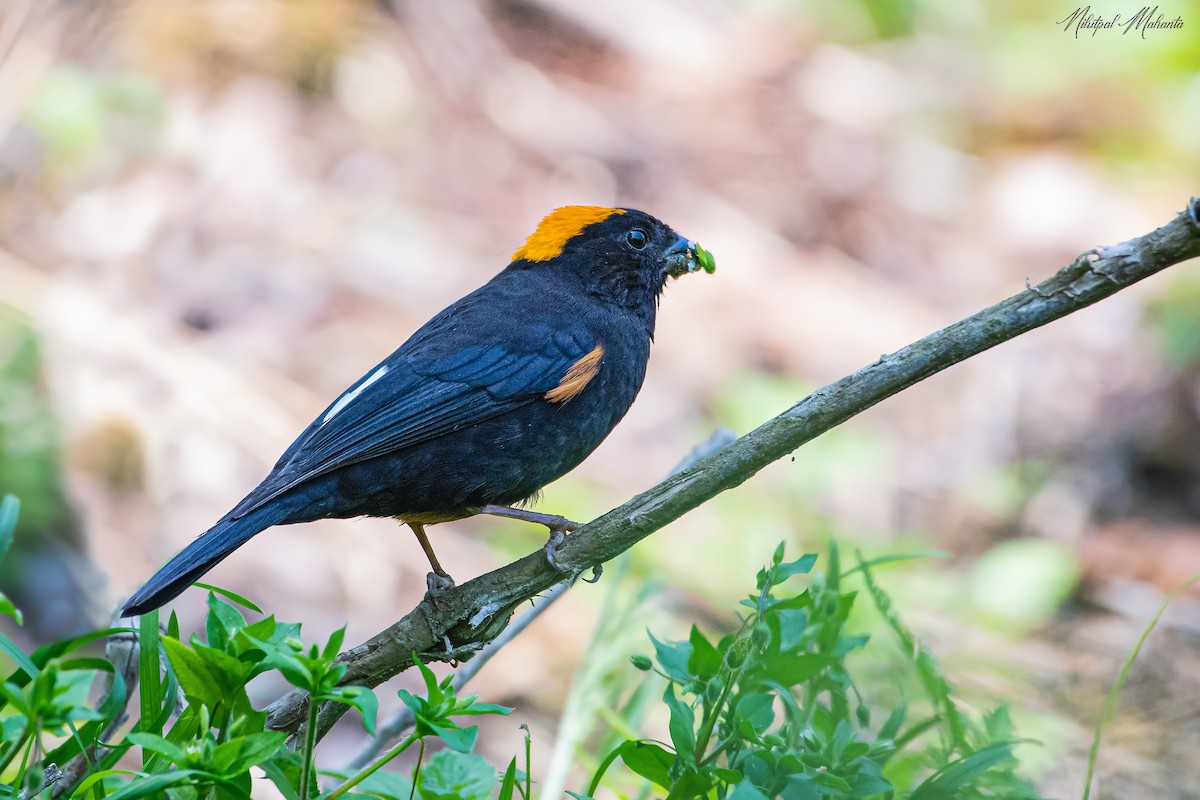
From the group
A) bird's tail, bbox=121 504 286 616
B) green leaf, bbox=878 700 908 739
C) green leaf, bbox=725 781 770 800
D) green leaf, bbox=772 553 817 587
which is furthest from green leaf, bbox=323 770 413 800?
bird's tail, bbox=121 504 286 616

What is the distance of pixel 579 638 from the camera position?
489cm

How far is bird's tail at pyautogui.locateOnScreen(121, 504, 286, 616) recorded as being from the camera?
2422 millimetres

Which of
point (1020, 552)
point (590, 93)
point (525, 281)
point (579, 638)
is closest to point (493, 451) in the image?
point (525, 281)

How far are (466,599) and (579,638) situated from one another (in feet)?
8.59

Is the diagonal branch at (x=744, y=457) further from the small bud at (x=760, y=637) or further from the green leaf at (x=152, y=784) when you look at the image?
the green leaf at (x=152, y=784)

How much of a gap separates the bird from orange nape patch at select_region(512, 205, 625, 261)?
32 centimetres

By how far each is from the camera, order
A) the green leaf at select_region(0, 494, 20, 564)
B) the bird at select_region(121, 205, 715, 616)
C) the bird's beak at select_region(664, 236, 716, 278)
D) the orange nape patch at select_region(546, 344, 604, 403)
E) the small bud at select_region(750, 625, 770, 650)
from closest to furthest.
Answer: the small bud at select_region(750, 625, 770, 650) < the green leaf at select_region(0, 494, 20, 564) < the bird at select_region(121, 205, 715, 616) < the orange nape patch at select_region(546, 344, 604, 403) < the bird's beak at select_region(664, 236, 716, 278)

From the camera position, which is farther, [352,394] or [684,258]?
[684,258]

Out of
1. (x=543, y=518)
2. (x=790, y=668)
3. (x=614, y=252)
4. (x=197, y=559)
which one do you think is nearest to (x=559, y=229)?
(x=614, y=252)

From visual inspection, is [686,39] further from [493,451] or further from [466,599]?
[466,599]

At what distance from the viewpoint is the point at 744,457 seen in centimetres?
196

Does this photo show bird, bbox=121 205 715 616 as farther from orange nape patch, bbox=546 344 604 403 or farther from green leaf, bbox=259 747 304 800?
green leaf, bbox=259 747 304 800

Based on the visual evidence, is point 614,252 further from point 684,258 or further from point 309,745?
point 309,745

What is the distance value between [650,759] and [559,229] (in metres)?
2.55
